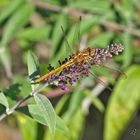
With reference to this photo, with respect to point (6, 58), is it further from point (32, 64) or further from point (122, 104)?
point (32, 64)

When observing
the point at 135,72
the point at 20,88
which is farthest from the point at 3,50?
the point at 20,88

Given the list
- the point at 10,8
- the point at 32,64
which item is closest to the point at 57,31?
the point at 10,8

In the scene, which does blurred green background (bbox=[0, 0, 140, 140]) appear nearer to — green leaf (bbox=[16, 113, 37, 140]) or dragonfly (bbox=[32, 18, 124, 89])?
green leaf (bbox=[16, 113, 37, 140])

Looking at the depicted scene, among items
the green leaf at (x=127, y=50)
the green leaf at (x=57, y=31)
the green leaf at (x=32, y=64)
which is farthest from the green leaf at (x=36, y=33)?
the green leaf at (x=32, y=64)

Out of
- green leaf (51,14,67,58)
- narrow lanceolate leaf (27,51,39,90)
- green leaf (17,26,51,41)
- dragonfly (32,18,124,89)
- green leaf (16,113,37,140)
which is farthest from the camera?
green leaf (17,26,51,41)

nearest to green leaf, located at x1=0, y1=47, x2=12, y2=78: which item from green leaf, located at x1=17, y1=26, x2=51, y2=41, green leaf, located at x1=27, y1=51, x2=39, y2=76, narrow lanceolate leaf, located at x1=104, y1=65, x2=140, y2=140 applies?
green leaf, located at x1=17, y1=26, x2=51, y2=41

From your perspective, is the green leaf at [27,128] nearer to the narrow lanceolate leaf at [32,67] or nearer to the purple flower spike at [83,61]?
the narrow lanceolate leaf at [32,67]
